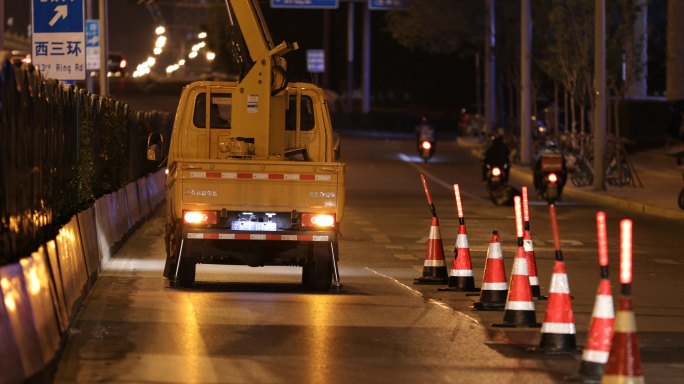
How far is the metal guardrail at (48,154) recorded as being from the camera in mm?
8719

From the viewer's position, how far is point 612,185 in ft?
106

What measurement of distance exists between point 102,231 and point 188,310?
4146mm

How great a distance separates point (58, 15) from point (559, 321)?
36.0 ft

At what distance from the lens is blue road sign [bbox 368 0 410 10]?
6209 cm

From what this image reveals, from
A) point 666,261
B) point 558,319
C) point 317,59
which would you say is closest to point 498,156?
point 666,261

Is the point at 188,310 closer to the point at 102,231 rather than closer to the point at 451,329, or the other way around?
the point at 451,329

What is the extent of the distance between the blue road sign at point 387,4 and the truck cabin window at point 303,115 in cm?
4828

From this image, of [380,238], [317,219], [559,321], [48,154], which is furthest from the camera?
[380,238]

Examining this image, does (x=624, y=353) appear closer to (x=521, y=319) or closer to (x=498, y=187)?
(x=521, y=319)

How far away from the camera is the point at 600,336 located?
25.7 feet

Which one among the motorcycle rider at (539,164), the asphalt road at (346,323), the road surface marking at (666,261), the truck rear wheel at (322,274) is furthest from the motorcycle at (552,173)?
the truck rear wheel at (322,274)

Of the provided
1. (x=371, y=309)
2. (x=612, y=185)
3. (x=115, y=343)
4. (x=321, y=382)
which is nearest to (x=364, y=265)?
(x=371, y=309)

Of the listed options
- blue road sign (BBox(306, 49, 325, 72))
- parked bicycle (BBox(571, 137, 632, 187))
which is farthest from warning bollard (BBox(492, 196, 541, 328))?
blue road sign (BBox(306, 49, 325, 72))

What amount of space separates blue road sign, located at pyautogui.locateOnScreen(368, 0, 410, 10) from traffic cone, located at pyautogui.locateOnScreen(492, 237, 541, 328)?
173 feet
